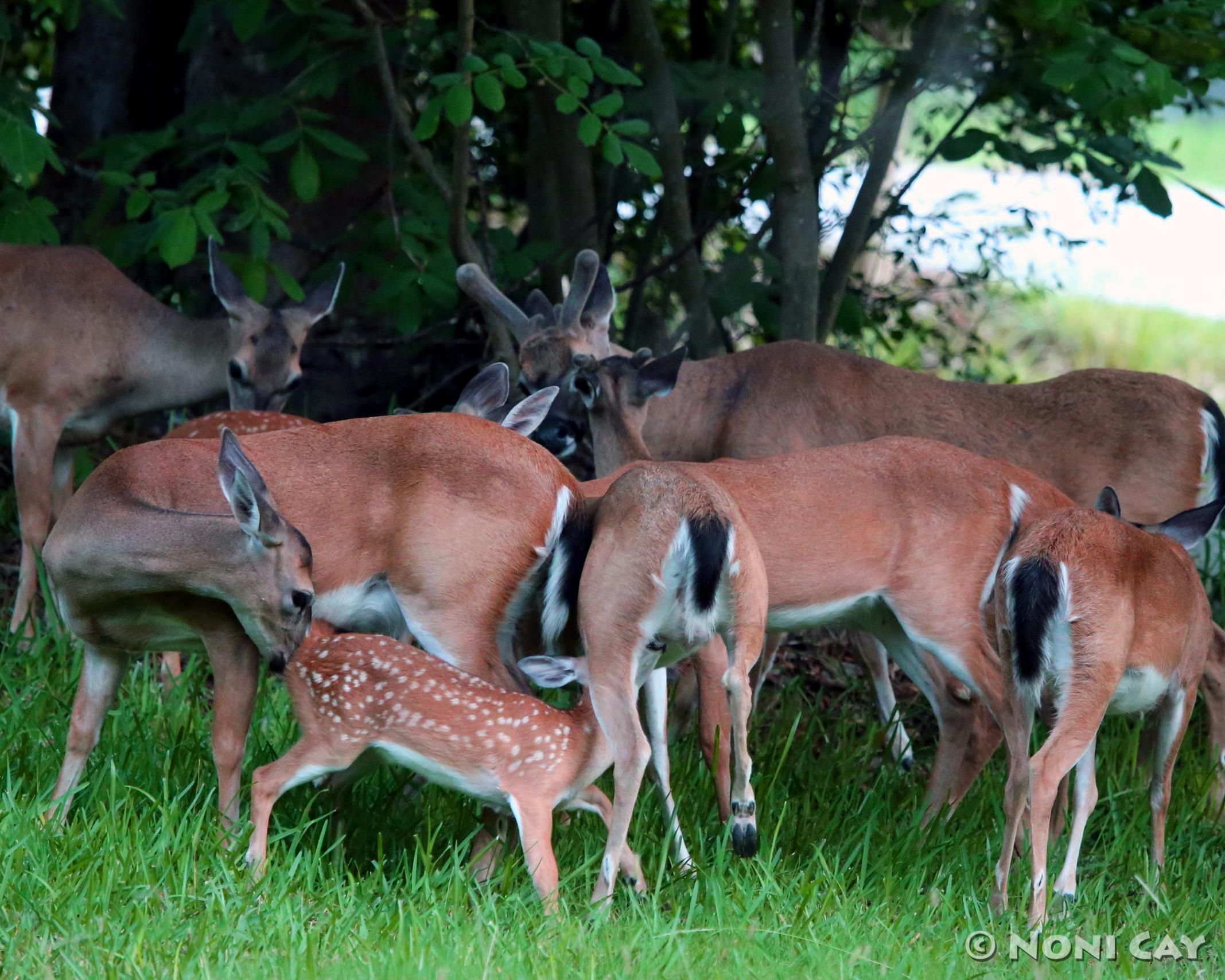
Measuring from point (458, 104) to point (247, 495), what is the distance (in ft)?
6.68

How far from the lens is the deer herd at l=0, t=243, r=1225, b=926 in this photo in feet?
13.9

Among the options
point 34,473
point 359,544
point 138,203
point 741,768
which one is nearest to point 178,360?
point 34,473

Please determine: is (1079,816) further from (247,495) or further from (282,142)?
(282,142)

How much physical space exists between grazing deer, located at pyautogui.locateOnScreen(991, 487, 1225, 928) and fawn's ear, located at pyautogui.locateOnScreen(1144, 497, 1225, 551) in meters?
0.31

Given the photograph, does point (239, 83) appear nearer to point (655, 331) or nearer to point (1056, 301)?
point (655, 331)

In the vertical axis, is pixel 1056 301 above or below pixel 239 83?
below

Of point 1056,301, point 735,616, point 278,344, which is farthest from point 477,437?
A: point 1056,301

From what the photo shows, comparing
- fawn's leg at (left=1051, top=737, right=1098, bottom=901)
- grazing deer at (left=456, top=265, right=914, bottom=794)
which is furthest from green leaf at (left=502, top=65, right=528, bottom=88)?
fawn's leg at (left=1051, top=737, right=1098, bottom=901)

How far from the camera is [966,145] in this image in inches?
258

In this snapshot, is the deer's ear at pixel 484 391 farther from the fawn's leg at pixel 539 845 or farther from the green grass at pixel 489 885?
the fawn's leg at pixel 539 845

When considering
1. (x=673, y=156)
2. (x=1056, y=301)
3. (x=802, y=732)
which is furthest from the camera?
(x=1056, y=301)

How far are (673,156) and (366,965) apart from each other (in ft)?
15.4

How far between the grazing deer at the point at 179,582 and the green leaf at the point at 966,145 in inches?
136

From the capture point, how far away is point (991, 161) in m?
8.06
